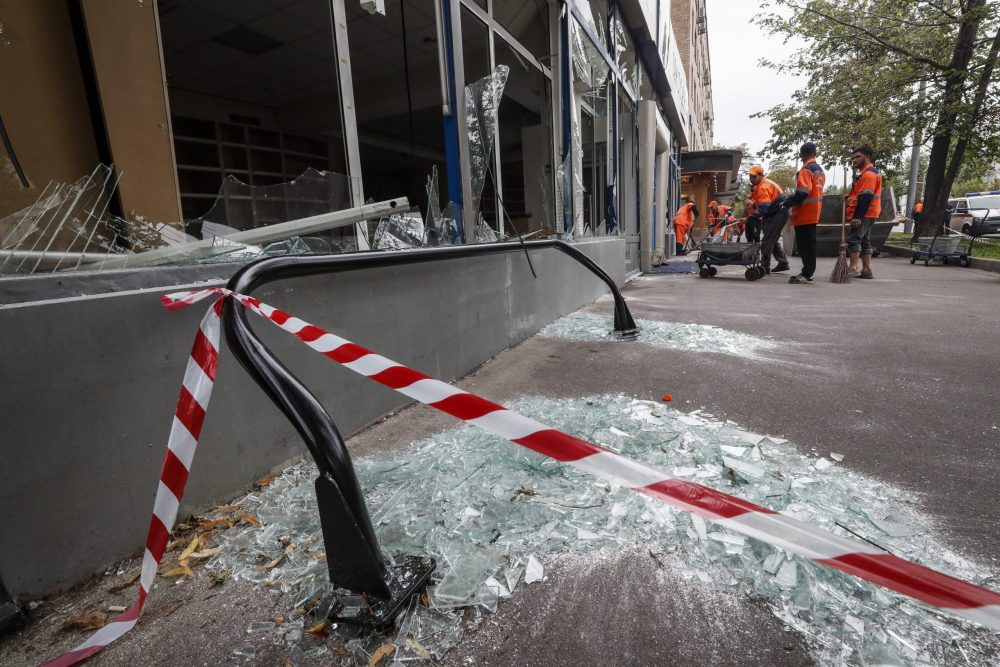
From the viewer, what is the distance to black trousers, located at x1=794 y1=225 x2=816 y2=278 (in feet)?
26.7

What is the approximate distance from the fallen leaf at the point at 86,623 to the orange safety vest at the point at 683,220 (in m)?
15.3

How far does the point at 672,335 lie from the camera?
450 centimetres

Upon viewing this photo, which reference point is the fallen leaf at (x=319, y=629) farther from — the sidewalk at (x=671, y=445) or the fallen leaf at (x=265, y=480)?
the fallen leaf at (x=265, y=480)

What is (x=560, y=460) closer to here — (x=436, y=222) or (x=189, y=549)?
(x=189, y=549)

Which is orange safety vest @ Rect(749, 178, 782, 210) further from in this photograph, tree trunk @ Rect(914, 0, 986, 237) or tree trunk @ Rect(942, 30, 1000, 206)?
tree trunk @ Rect(942, 30, 1000, 206)

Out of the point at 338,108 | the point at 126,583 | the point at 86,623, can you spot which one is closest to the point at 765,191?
the point at 338,108

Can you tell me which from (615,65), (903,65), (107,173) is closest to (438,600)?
(107,173)

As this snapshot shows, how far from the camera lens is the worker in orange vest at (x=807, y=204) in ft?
25.6

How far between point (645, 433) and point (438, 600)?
138 centimetres

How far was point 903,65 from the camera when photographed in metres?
13.8

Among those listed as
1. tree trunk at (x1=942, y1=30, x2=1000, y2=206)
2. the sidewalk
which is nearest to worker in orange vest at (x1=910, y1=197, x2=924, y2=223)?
tree trunk at (x1=942, y1=30, x2=1000, y2=206)

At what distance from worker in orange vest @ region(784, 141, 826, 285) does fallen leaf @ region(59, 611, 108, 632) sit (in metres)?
9.28

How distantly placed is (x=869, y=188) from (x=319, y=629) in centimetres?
976

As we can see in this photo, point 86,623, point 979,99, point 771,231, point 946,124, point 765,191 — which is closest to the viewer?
point 86,623
